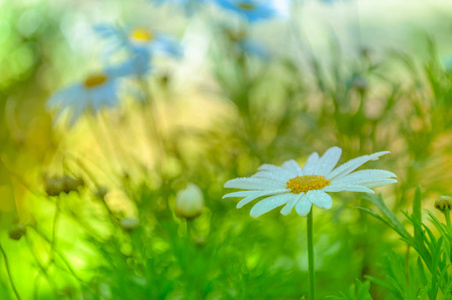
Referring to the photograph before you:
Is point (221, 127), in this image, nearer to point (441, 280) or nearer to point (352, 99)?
Result: point (352, 99)

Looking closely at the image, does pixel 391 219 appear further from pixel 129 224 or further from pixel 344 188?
pixel 129 224

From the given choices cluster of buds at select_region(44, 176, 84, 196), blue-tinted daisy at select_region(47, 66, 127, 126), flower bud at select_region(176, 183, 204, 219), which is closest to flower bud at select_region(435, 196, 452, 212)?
flower bud at select_region(176, 183, 204, 219)

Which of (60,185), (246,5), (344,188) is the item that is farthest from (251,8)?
(344,188)

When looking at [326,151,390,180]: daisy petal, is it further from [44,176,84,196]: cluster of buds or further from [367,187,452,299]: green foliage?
[44,176,84,196]: cluster of buds

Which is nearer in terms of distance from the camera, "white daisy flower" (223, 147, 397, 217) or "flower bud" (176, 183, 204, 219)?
"white daisy flower" (223, 147, 397, 217)

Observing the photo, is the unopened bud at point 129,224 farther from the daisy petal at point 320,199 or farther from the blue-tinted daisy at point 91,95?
the blue-tinted daisy at point 91,95

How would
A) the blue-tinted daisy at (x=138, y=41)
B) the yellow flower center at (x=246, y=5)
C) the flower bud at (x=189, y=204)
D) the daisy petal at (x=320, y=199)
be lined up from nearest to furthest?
1. the daisy petal at (x=320, y=199)
2. the flower bud at (x=189, y=204)
3. the blue-tinted daisy at (x=138, y=41)
4. the yellow flower center at (x=246, y=5)

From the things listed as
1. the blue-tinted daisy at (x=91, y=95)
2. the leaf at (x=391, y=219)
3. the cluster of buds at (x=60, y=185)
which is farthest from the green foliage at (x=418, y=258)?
the blue-tinted daisy at (x=91, y=95)
